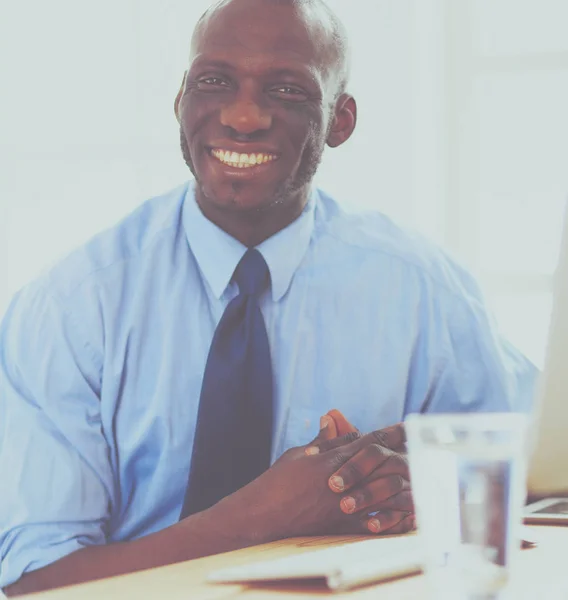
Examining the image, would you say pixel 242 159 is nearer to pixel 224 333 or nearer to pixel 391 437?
pixel 224 333

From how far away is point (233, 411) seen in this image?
153 centimetres

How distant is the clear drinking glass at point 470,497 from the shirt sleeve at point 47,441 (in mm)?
881

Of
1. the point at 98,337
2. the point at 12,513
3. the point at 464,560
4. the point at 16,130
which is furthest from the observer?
the point at 16,130

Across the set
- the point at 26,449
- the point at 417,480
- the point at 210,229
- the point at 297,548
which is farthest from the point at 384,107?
the point at 417,480

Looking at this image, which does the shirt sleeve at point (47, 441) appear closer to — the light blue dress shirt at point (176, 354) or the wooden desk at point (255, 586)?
the light blue dress shirt at point (176, 354)

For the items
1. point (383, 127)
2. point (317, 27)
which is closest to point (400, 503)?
point (317, 27)

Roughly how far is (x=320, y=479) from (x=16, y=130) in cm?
205

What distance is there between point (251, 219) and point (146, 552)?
0.61m

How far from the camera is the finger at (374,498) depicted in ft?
4.00

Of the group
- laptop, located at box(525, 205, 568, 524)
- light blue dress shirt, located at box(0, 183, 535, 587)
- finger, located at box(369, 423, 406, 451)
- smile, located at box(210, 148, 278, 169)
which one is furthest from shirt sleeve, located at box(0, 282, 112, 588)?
laptop, located at box(525, 205, 568, 524)

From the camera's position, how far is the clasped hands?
48.0 inches

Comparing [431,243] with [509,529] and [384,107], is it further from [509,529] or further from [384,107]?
[509,529]

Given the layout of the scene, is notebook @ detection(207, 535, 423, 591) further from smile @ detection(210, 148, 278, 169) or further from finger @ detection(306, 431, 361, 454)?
smile @ detection(210, 148, 278, 169)

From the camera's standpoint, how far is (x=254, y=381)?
1.57 m
